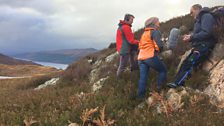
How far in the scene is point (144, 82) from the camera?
30.0ft

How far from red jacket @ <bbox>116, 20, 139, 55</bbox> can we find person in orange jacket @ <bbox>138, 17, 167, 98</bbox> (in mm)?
1086

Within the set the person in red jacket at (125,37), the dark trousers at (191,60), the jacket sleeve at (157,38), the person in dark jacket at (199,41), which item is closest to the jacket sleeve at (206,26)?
the person in dark jacket at (199,41)

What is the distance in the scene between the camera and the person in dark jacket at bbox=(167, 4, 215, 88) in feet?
29.7

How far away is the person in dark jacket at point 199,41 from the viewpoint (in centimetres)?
906

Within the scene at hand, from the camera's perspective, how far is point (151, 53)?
905 centimetres

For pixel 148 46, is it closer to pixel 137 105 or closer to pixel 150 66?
pixel 150 66

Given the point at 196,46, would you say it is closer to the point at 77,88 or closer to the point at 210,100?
the point at 210,100

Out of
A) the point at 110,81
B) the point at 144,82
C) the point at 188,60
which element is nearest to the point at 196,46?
the point at 188,60

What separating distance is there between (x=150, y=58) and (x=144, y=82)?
2.32ft

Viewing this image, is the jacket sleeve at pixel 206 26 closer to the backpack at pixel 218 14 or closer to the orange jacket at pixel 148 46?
the backpack at pixel 218 14

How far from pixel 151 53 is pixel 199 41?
4.82ft

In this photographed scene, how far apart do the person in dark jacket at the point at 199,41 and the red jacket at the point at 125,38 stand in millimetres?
1884

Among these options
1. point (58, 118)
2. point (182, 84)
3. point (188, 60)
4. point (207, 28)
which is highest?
point (207, 28)

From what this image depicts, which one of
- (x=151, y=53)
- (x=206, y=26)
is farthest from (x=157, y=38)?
(x=206, y=26)
